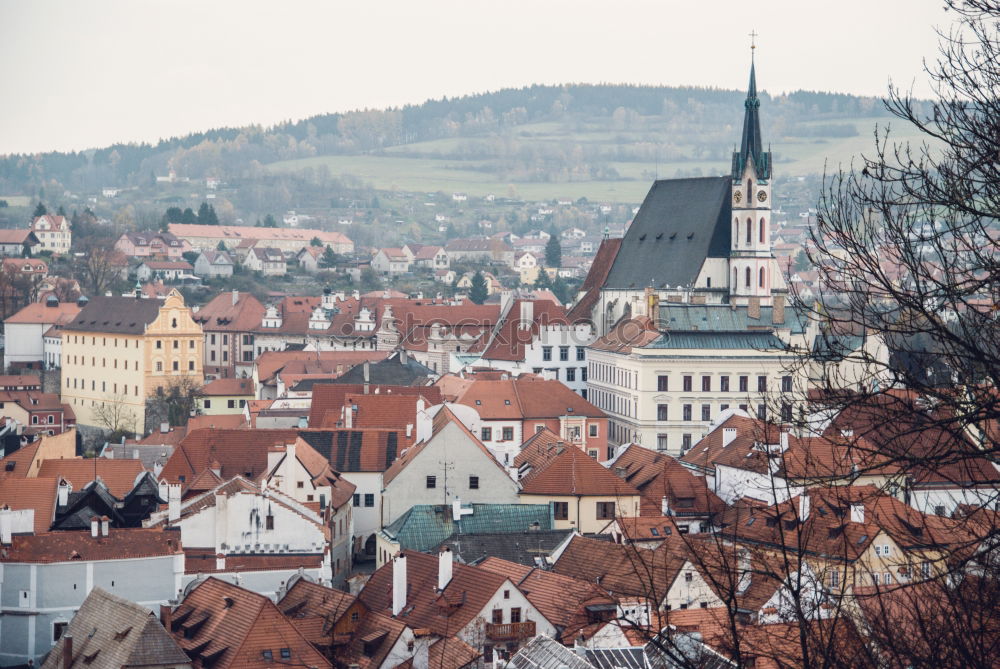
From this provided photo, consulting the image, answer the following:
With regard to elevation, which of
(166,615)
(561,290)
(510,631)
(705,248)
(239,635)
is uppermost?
(705,248)

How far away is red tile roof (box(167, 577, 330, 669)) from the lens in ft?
99.0

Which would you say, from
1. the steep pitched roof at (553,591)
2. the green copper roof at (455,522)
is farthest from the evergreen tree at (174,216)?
the steep pitched roof at (553,591)

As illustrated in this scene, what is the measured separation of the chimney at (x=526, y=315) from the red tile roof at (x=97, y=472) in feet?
110

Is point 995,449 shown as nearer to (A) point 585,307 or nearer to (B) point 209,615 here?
Result: (B) point 209,615

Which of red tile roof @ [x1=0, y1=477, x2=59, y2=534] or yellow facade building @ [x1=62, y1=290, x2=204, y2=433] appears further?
yellow facade building @ [x1=62, y1=290, x2=204, y2=433]

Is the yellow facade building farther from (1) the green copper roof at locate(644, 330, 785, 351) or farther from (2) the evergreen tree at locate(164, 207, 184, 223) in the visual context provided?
(2) the evergreen tree at locate(164, 207, 184, 223)

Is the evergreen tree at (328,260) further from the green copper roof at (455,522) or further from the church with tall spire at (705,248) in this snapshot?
the green copper roof at (455,522)

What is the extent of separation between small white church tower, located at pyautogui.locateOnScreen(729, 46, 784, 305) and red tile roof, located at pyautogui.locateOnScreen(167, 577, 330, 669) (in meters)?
55.8

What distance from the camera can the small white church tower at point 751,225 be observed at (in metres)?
Result: 85.8

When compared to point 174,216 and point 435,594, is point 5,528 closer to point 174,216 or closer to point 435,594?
point 435,594

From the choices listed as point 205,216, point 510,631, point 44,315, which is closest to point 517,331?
point 44,315

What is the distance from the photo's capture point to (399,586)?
3391 cm

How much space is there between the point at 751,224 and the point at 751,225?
0.05 meters

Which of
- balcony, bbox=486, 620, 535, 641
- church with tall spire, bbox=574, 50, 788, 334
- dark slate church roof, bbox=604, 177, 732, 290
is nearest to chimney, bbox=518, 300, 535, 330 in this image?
church with tall spire, bbox=574, 50, 788, 334
